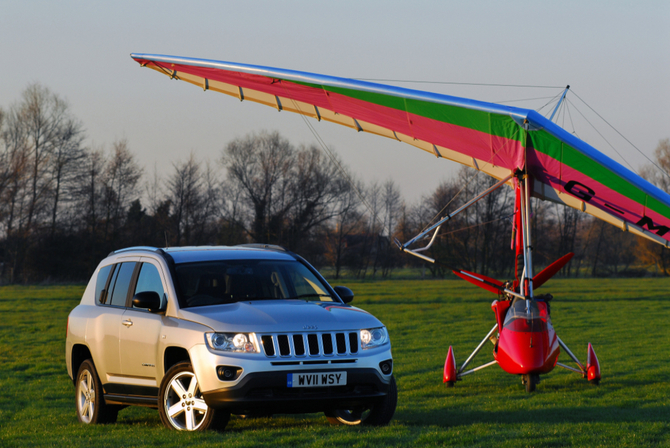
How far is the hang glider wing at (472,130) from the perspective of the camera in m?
11.3

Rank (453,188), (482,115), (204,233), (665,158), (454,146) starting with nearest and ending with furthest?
(482,115) → (454,146) → (204,233) → (453,188) → (665,158)

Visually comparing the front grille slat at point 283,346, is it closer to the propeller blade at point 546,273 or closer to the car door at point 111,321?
the car door at point 111,321

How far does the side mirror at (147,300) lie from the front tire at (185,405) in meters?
0.69

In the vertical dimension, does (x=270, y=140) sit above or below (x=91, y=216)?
above

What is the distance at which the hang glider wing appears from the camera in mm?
11328

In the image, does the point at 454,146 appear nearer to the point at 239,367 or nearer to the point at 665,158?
the point at 239,367

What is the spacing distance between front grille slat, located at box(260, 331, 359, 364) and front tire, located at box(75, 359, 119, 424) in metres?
2.81

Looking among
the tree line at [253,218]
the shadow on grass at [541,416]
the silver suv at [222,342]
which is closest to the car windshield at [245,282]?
the silver suv at [222,342]

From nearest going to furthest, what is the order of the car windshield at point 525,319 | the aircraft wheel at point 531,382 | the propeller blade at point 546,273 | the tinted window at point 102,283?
the tinted window at point 102,283 < the car windshield at point 525,319 < the aircraft wheel at point 531,382 < the propeller blade at point 546,273

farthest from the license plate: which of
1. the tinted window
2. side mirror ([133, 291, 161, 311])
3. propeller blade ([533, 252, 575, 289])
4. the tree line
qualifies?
the tree line

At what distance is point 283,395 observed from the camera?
6.74 metres

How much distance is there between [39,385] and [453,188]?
236 feet

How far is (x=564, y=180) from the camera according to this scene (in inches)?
500

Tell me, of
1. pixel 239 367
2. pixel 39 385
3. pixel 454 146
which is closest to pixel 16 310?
pixel 39 385
